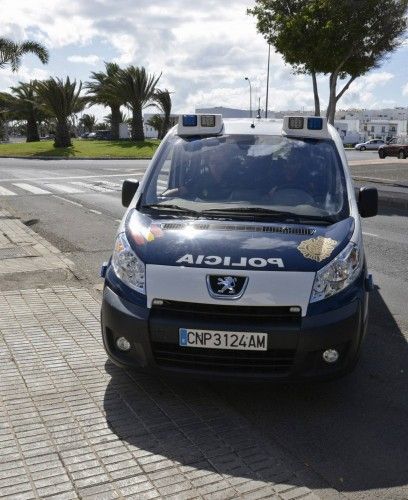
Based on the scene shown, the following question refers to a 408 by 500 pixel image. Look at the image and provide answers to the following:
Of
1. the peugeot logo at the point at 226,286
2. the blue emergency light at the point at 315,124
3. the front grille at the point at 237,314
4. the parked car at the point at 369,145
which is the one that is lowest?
the parked car at the point at 369,145

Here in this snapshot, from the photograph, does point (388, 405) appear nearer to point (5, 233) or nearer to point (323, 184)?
point (323, 184)

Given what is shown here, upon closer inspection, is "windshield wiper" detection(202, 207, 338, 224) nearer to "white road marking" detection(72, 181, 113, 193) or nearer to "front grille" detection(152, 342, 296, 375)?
"front grille" detection(152, 342, 296, 375)

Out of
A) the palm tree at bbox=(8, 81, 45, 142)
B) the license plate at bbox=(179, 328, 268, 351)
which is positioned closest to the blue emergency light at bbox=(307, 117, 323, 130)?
the license plate at bbox=(179, 328, 268, 351)

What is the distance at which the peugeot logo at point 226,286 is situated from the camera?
3.54m

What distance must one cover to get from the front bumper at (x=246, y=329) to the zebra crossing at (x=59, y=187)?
577 inches

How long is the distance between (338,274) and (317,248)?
22cm

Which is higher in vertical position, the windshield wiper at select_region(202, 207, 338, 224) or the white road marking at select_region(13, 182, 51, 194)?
the windshield wiper at select_region(202, 207, 338, 224)

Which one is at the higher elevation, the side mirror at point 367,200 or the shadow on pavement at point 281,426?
the side mirror at point 367,200

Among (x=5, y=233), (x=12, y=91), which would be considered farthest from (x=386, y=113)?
(x=5, y=233)

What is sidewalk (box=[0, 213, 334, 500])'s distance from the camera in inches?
114

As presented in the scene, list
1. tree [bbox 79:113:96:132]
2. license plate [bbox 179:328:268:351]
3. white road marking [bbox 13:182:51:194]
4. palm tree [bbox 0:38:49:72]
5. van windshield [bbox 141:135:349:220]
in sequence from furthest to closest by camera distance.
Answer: tree [bbox 79:113:96:132] < palm tree [bbox 0:38:49:72] < white road marking [bbox 13:182:51:194] < van windshield [bbox 141:135:349:220] < license plate [bbox 179:328:268:351]

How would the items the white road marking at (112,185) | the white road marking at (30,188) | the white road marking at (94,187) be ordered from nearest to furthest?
the white road marking at (30,188), the white road marking at (94,187), the white road marking at (112,185)

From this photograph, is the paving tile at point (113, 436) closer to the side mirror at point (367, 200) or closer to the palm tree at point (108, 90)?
the side mirror at point (367, 200)

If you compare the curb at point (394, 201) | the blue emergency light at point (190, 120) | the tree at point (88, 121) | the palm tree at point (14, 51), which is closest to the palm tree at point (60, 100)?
the palm tree at point (14, 51)
